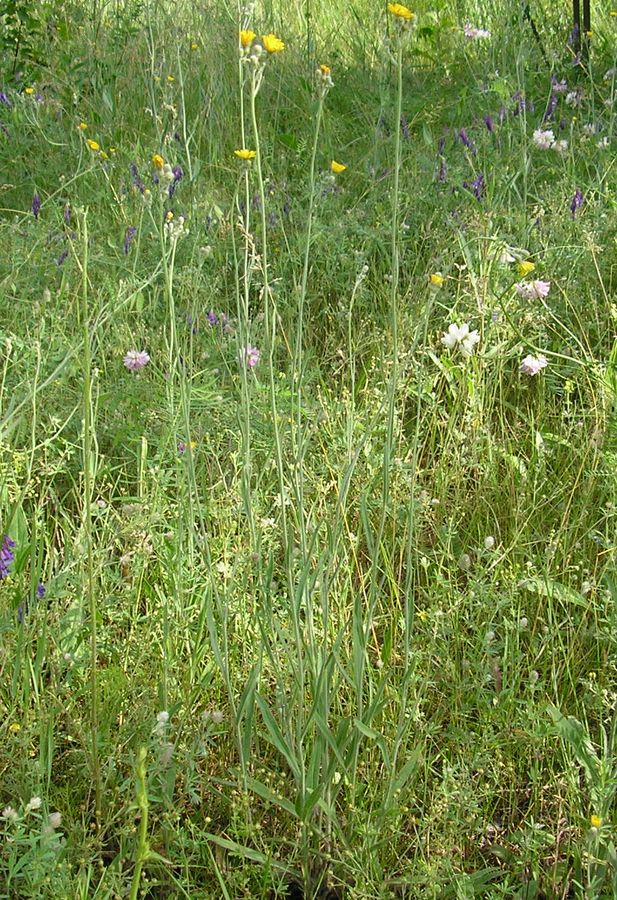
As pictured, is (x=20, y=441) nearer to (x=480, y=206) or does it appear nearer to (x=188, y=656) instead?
(x=188, y=656)

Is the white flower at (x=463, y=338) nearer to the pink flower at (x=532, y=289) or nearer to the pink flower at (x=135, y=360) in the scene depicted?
the pink flower at (x=532, y=289)

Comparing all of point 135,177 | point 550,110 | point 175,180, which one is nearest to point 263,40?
point 175,180

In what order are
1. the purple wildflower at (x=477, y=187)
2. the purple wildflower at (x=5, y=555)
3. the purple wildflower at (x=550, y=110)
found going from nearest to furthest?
the purple wildflower at (x=5, y=555), the purple wildflower at (x=477, y=187), the purple wildflower at (x=550, y=110)

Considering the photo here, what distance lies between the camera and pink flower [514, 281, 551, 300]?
225 centimetres

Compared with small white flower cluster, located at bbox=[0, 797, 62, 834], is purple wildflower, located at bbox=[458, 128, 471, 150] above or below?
above

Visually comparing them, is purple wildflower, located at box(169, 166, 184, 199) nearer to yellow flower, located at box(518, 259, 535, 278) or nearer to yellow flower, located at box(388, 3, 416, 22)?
yellow flower, located at box(518, 259, 535, 278)

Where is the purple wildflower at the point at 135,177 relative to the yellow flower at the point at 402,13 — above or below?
below

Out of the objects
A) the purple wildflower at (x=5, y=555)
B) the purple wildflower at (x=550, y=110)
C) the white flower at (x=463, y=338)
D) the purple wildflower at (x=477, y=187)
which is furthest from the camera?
the purple wildflower at (x=550, y=110)

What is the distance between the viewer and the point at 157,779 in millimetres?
1507

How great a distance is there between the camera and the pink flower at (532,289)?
7.38 feet

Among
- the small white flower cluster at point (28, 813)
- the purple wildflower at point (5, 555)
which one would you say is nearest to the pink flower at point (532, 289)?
the purple wildflower at point (5, 555)

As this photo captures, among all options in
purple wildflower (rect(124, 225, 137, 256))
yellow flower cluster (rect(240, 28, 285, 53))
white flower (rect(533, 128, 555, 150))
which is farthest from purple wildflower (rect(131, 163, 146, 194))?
yellow flower cluster (rect(240, 28, 285, 53))

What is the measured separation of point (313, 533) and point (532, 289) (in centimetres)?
104

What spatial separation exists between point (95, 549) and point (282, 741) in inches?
23.1
